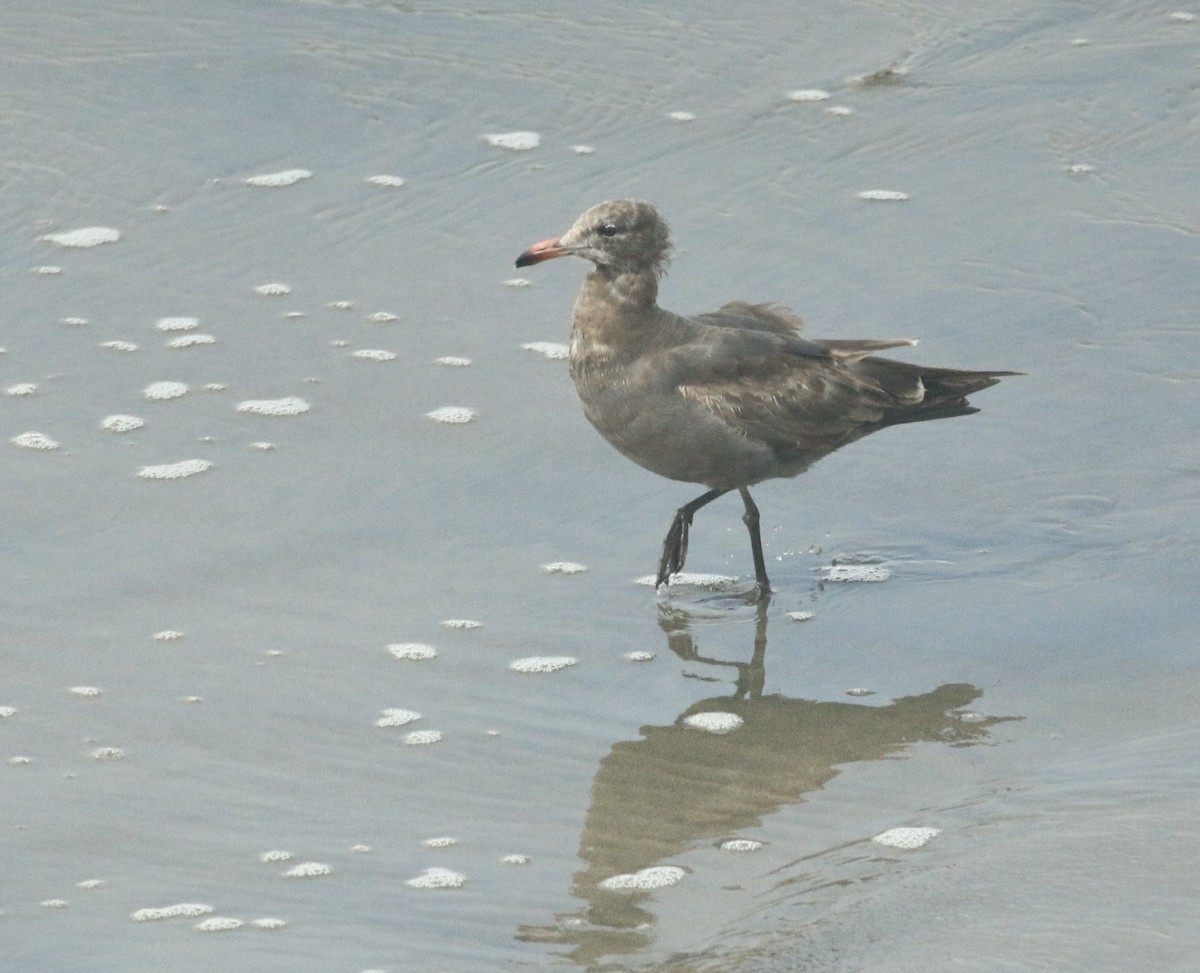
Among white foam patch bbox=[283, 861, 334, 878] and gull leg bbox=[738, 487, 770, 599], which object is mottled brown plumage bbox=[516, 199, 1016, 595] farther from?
white foam patch bbox=[283, 861, 334, 878]

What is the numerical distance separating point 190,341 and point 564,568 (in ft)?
7.54

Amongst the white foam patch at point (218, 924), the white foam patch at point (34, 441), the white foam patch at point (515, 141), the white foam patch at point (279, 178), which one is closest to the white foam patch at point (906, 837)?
the white foam patch at point (218, 924)

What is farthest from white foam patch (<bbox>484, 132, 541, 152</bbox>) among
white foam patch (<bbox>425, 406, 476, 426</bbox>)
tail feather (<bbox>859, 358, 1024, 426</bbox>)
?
tail feather (<bbox>859, 358, 1024, 426</bbox>)

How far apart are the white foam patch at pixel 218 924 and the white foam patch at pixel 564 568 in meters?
2.26

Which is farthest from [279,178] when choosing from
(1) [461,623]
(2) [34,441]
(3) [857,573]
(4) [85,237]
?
(3) [857,573]

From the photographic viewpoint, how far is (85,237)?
8742 millimetres

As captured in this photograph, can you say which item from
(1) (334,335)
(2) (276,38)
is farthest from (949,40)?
(1) (334,335)

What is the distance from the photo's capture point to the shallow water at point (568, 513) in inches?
183

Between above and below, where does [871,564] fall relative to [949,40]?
below

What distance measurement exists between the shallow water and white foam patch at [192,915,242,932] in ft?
0.11

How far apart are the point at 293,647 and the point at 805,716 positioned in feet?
5.22

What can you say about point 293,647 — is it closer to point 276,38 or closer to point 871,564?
point 871,564

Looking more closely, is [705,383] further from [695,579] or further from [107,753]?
[107,753]

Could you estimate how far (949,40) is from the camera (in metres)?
10.8
